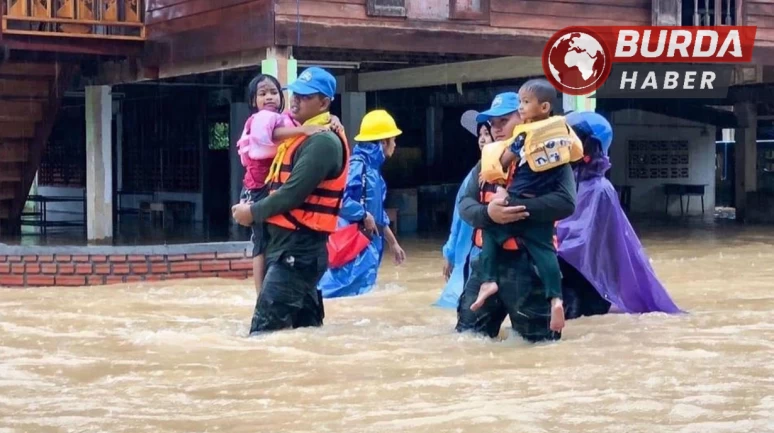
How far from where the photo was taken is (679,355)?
706 centimetres

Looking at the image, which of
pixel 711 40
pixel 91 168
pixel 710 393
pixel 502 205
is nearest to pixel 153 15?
pixel 91 168

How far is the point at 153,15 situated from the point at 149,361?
27.8ft

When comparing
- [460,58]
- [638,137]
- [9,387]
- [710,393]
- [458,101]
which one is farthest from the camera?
[638,137]

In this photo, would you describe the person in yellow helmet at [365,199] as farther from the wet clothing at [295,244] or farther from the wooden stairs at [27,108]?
the wooden stairs at [27,108]

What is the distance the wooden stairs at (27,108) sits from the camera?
1546 centimetres

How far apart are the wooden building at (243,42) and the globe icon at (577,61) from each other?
24 centimetres

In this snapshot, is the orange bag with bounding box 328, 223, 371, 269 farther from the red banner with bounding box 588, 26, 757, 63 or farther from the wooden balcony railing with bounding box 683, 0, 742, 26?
the wooden balcony railing with bounding box 683, 0, 742, 26

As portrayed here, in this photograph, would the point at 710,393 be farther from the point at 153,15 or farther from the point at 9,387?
the point at 153,15

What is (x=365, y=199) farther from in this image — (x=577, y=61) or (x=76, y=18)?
(x=577, y=61)

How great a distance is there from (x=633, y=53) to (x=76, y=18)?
7008mm

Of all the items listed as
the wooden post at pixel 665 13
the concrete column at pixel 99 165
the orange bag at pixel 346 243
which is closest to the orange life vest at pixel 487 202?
the orange bag at pixel 346 243

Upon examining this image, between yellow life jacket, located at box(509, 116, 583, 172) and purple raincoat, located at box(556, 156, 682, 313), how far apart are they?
1.65 m

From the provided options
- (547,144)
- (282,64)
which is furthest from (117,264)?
(547,144)

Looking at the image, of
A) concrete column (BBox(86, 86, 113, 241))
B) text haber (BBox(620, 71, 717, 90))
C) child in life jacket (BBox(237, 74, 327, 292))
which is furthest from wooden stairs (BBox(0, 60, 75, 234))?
child in life jacket (BBox(237, 74, 327, 292))
